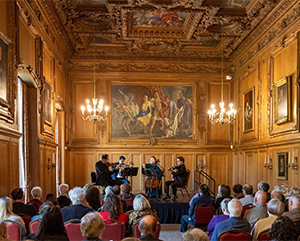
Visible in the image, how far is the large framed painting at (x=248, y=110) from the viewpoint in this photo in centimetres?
1257

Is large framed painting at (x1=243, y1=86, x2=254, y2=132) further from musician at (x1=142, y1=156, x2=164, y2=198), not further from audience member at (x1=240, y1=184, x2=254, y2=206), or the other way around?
audience member at (x1=240, y1=184, x2=254, y2=206)

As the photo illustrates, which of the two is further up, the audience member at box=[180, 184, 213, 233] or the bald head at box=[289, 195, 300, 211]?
the bald head at box=[289, 195, 300, 211]

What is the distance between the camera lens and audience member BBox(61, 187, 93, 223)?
4785mm

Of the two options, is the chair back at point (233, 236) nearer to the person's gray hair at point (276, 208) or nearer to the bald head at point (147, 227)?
the person's gray hair at point (276, 208)

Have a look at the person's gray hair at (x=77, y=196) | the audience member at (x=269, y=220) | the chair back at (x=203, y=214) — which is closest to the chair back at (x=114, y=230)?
the person's gray hair at (x=77, y=196)

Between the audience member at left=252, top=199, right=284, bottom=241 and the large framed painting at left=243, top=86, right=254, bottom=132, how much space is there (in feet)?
27.7

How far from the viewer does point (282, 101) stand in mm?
9734

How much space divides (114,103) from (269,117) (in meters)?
6.77

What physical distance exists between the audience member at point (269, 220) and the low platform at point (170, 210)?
536 centimetres

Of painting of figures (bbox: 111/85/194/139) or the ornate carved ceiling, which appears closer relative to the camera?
the ornate carved ceiling

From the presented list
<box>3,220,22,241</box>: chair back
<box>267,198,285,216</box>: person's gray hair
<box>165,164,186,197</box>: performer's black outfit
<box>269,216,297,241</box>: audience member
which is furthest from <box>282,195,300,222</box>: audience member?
<box>165,164,186,197</box>: performer's black outfit

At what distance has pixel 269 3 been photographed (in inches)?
373

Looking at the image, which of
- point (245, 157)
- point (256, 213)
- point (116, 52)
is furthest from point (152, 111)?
point (256, 213)

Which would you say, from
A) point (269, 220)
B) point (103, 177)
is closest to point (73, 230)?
point (269, 220)
